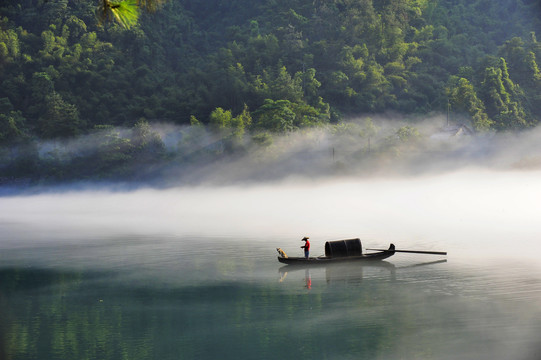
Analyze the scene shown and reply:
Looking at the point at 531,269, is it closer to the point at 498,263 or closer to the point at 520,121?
the point at 498,263

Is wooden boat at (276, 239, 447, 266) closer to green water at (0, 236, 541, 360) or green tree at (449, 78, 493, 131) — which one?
green water at (0, 236, 541, 360)

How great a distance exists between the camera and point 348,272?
73.6ft

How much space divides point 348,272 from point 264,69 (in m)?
62.7

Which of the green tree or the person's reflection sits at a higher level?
the green tree

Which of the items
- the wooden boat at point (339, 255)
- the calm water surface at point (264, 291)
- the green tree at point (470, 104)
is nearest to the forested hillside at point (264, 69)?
the green tree at point (470, 104)

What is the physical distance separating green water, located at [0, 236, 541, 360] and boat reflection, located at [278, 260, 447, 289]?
0.05m

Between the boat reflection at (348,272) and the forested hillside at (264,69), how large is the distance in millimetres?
49243

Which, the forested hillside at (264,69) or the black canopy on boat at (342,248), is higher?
the forested hillside at (264,69)

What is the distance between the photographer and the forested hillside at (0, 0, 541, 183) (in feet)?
250

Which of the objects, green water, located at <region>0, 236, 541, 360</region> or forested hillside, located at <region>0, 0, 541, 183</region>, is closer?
green water, located at <region>0, 236, 541, 360</region>

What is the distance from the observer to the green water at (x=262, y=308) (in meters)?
14.1

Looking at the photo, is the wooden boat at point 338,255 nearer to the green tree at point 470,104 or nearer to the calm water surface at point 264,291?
the calm water surface at point 264,291

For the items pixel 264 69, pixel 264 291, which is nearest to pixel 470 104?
pixel 264 69

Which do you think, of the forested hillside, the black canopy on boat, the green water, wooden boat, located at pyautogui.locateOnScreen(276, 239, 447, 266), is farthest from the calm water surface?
the forested hillside
